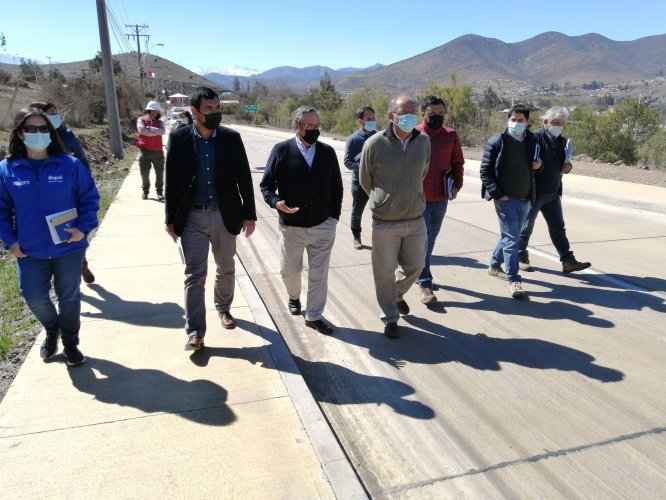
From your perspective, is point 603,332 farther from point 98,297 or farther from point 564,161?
point 98,297

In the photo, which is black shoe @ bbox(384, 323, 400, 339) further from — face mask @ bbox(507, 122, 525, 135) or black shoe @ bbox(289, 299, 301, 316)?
face mask @ bbox(507, 122, 525, 135)

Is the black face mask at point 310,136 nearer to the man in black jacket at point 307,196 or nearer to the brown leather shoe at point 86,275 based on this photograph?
the man in black jacket at point 307,196

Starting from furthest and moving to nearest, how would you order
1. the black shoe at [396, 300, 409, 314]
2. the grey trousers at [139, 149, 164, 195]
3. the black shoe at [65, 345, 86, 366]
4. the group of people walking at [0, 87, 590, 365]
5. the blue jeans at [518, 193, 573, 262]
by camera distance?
the grey trousers at [139, 149, 164, 195] < the blue jeans at [518, 193, 573, 262] < the black shoe at [396, 300, 409, 314] < the black shoe at [65, 345, 86, 366] < the group of people walking at [0, 87, 590, 365]

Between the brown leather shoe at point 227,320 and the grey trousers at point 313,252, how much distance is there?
2.26ft

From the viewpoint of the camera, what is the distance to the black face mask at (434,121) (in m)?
5.44

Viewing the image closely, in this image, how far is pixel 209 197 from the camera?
434cm

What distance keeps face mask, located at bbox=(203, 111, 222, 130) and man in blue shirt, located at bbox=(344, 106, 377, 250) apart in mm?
3404

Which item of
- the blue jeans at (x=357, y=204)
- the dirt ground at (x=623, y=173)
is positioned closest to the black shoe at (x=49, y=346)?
the blue jeans at (x=357, y=204)

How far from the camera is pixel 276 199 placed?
4.76m

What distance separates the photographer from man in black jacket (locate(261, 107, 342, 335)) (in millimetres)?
4691

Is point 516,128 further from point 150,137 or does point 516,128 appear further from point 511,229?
point 150,137

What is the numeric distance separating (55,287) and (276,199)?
6.24 feet

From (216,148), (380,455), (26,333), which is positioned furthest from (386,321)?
(26,333)

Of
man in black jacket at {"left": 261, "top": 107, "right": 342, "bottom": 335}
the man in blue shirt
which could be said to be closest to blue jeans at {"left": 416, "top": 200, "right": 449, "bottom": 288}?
man in black jacket at {"left": 261, "top": 107, "right": 342, "bottom": 335}
